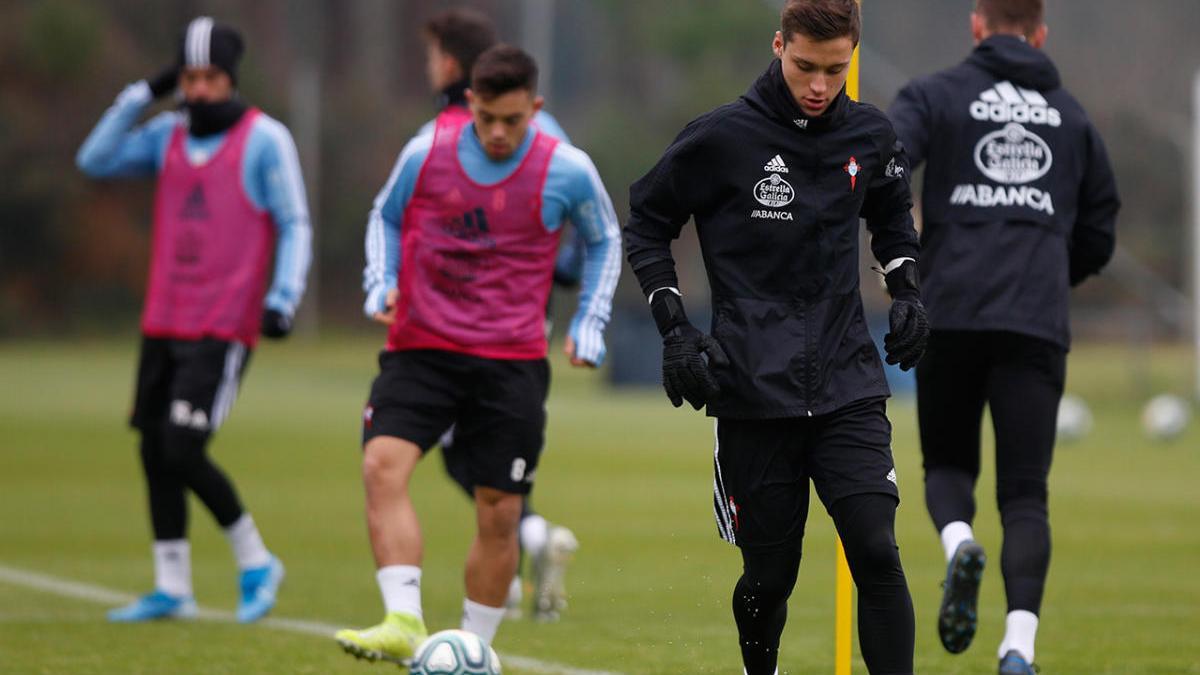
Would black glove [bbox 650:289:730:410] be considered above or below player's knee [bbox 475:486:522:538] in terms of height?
above

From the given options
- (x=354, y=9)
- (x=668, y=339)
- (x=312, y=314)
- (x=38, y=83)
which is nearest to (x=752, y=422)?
(x=668, y=339)

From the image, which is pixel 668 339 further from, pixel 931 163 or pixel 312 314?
pixel 312 314

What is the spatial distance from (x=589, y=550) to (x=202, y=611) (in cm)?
320

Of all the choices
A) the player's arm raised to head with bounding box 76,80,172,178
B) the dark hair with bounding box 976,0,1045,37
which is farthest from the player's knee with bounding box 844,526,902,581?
the player's arm raised to head with bounding box 76,80,172,178

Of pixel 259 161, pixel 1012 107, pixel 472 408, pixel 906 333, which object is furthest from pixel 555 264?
pixel 906 333

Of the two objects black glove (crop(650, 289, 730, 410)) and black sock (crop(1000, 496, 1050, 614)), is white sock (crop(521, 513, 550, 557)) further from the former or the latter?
black glove (crop(650, 289, 730, 410))

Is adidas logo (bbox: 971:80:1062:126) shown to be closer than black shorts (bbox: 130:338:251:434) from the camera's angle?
Yes

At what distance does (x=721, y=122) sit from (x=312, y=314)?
49.0 m

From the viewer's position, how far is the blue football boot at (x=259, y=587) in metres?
8.66

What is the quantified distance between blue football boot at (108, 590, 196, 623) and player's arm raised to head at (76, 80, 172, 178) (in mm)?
1940

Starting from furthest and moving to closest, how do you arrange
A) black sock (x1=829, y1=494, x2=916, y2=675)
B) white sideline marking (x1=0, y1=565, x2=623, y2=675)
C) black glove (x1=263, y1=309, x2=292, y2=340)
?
black glove (x1=263, y1=309, x2=292, y2=340) → white sideline marking (x1=0, y1=565, x2=623, y2=675) → black sock (x1=829, y1=494, x2=916, y2=675)

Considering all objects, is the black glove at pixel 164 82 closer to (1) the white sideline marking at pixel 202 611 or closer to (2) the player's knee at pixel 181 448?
(2) the player's knee at pixel 181 448

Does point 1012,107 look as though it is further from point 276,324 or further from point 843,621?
point 276,324

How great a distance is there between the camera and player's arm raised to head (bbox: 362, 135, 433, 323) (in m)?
6.81
